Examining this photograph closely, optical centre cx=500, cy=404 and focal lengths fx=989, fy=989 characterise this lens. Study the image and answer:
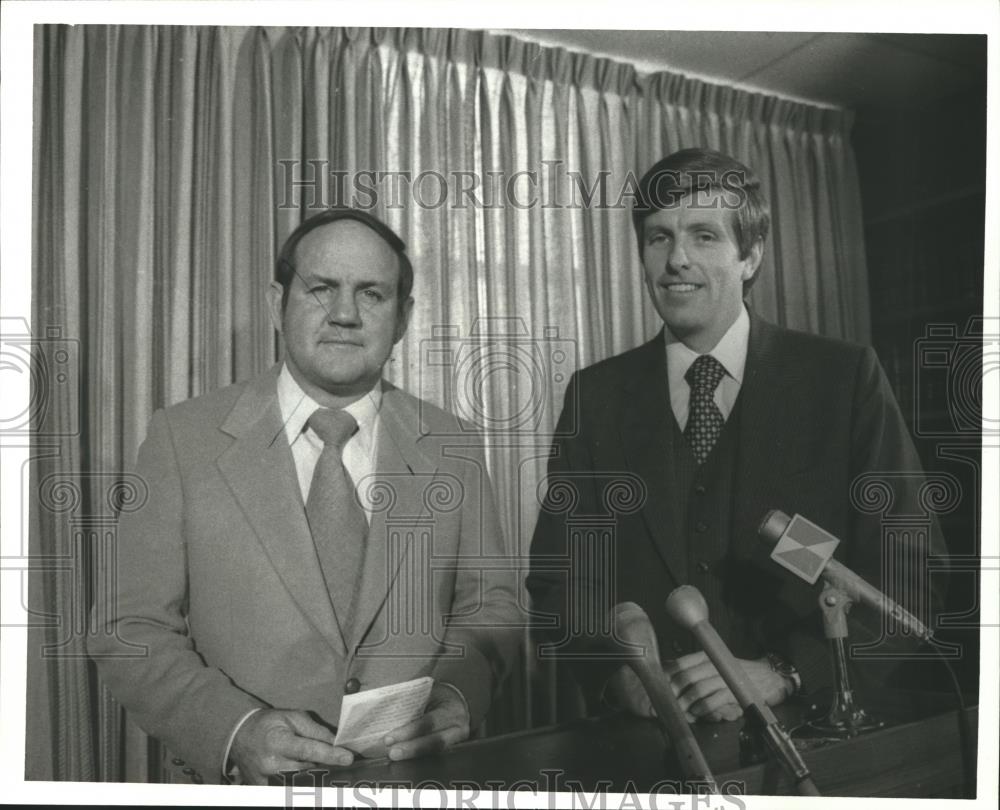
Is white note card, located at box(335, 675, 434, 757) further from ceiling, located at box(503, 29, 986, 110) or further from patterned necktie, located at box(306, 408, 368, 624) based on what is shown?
ceiling, located at box(503, 29, 986, 110)

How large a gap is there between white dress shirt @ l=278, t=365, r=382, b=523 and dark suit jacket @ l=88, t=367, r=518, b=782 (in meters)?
0.02

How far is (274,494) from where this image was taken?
90.4 inches

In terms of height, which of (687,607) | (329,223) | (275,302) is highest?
(329,223)

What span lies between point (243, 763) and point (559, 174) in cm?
155

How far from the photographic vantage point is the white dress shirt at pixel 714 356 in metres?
2.35

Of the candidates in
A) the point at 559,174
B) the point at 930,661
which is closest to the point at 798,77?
the point at 559,174

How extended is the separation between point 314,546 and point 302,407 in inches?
12.8

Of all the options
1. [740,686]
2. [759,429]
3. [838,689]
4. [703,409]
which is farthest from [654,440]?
[838,689]

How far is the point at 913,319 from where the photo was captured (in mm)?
2354

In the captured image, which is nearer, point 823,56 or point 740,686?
point 740,686

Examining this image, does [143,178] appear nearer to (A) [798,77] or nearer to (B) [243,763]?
(B) [243,763]

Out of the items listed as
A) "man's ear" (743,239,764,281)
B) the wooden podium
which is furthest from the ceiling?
the wooden podium
